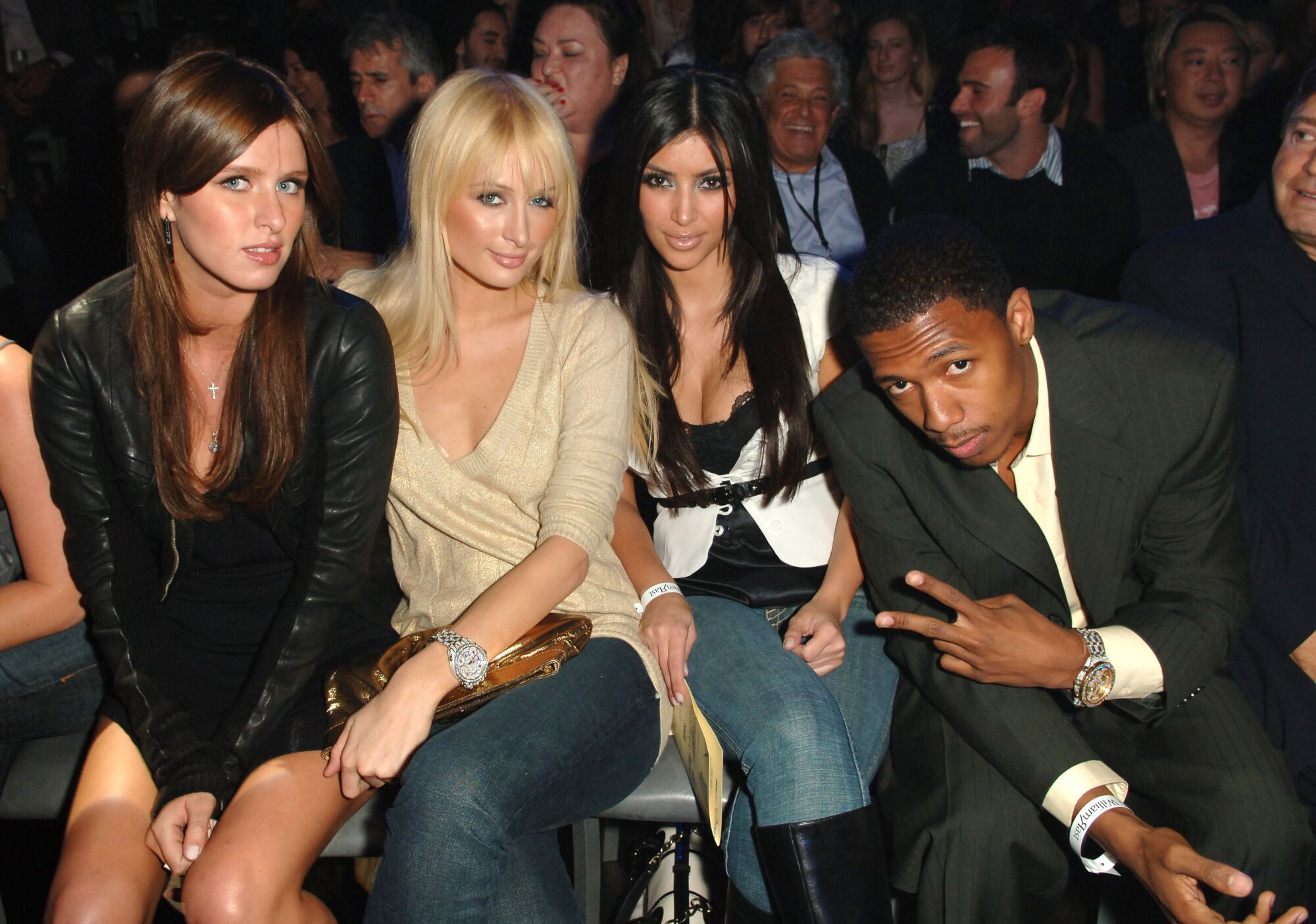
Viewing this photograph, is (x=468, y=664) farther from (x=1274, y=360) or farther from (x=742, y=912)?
(x=1274, y=360)

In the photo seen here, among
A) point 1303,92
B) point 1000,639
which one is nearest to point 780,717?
point 1000,639

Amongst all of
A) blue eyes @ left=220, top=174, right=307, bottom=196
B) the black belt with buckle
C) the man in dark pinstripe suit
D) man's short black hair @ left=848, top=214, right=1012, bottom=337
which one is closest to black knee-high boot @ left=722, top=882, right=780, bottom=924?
the man in dark pinstripe suit

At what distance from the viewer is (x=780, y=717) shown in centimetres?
192

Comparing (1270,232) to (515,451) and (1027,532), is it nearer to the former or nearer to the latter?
(1027,532)

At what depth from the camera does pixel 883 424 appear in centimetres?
202

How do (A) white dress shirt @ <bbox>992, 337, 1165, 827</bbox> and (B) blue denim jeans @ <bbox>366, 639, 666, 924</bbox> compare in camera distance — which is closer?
(B) blue denim jeans @ <bbox>366, 639, 666, 924</bbox>

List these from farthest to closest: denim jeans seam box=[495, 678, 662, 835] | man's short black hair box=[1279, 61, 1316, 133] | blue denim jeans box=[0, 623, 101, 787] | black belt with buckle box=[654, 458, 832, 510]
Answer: black belt with buckle box=[654, 458, 832, 510] → man's short black hair box=[1279, 61, 1316, 133] → blue denim jeans box=[0, 623, 101, 787] → denim jeans seam box=[495, 678, 662, 835]

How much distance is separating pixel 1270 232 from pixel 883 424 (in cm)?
99

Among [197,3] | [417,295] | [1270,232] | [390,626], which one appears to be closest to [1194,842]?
[1270,232]

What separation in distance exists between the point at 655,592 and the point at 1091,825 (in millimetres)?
909

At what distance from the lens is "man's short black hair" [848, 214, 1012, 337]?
178cm

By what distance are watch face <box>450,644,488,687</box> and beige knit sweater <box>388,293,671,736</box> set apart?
0.22 meters

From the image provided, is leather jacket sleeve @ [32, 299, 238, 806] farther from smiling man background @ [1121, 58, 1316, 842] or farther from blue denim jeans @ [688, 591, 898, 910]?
smiling man background @ [1121, 58, 1316, 842]

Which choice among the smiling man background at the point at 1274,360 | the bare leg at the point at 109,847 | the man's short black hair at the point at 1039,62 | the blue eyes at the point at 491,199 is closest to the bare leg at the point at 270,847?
the bare leg at the point at 109,847
